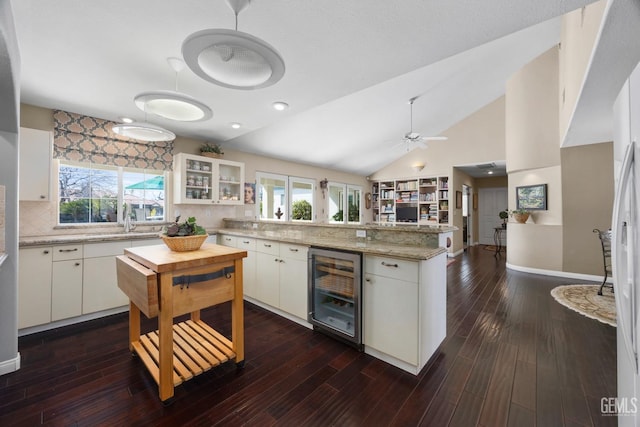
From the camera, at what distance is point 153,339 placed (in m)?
2.18

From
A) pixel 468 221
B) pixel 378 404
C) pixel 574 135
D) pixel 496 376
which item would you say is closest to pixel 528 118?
pixel 574 135

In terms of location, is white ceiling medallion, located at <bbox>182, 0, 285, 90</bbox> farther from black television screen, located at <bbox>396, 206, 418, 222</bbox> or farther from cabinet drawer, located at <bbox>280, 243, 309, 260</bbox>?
black television screen, located at <bbox>396, 206, 418, 222</bbox>

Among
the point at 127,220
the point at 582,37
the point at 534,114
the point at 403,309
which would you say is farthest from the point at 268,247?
the point at 534,114

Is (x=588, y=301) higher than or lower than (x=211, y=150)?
lower

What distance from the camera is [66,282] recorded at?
264cm

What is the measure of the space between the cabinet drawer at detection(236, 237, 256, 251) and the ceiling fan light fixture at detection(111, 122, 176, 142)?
1476 mm

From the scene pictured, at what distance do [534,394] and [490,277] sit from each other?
3362 mm

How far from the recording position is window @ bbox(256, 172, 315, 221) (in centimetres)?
530

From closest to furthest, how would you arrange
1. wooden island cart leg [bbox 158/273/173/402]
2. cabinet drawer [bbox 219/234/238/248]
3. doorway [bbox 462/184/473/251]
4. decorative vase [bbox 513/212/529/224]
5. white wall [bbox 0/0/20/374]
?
wooden island cart leg [bbox 158/273/173/402] < white wall [bbox 0/0/20/374] < cabinet drawer [bbox 219/234/238/248] < decorative vase [bbox 513/212/529/224] < doorway [bbox 462/184/473/251]

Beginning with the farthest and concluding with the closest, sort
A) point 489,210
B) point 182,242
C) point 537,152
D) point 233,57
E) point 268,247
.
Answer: point 489,210 → point 537,152 → point 268,247 → point 182,242 → point 233,57

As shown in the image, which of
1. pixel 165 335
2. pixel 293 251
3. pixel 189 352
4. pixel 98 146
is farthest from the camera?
pixel 98 146

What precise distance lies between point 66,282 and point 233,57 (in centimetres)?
301

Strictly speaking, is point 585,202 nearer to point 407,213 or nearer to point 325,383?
point 407,213

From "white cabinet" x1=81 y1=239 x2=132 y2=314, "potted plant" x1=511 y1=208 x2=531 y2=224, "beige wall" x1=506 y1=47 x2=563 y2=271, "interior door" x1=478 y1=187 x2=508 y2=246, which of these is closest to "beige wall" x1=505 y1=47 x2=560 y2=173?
"beige wall" x1=506 y1=47 x2=563 y2=271
